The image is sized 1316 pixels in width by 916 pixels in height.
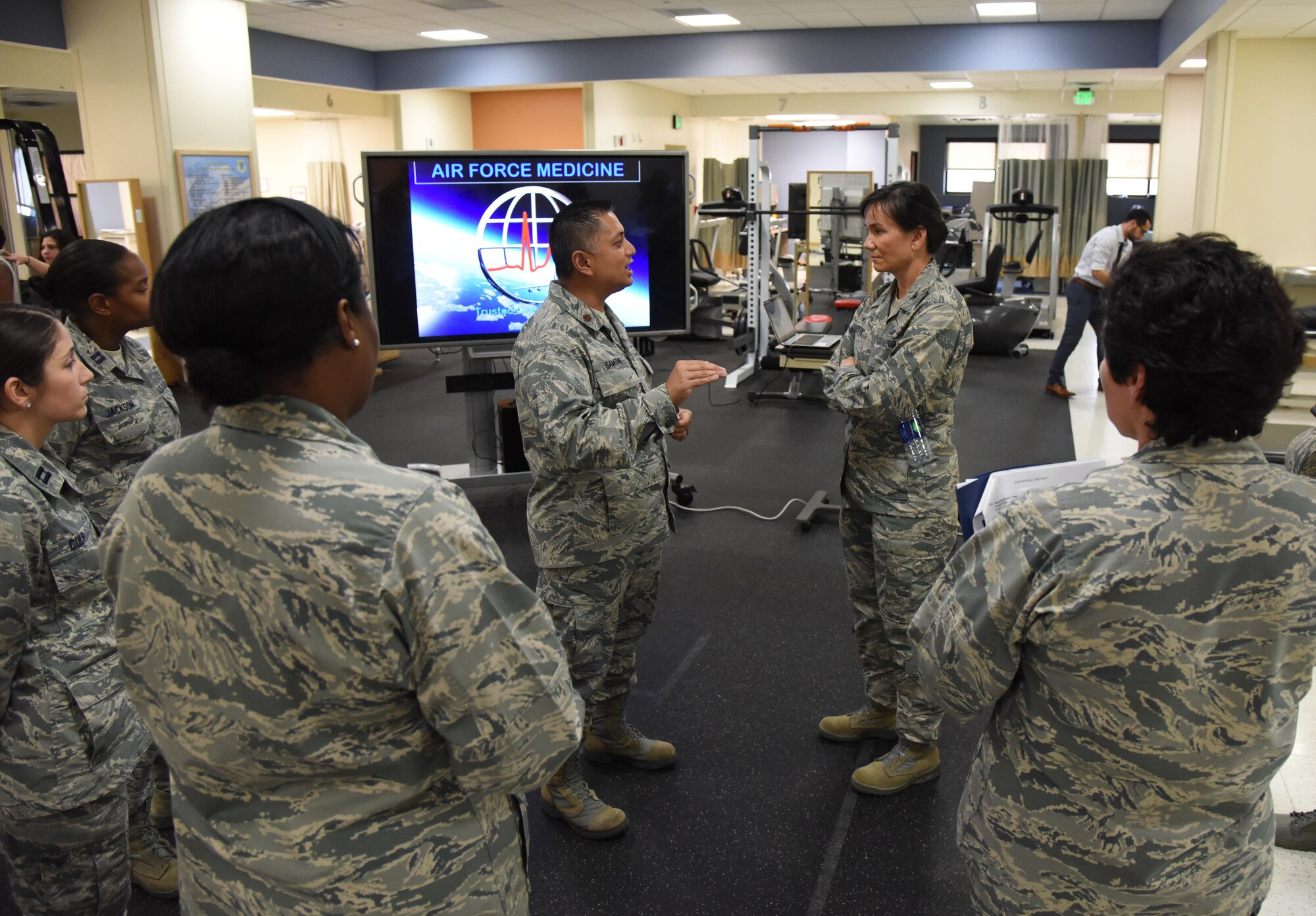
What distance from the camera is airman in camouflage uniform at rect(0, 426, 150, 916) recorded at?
150 cm

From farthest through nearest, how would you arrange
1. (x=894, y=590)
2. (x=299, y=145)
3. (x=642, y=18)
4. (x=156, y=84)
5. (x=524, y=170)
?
(x=299, y=145) < (x=642, y=18) < (x=156, y=84) < (x=524, y=170) < (x=894, y=590)

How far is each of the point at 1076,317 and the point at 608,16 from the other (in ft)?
18.9

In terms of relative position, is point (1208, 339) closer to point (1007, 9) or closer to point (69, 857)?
point (69, 857)

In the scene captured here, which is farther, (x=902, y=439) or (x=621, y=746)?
(x=621, y=746)

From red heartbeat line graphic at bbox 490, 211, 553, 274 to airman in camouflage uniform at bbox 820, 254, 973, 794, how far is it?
88.3 inches

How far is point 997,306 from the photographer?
927 cm

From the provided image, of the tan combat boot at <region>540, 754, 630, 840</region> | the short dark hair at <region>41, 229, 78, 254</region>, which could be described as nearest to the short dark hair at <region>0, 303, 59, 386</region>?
the tan combat boot at <region>540, 754, 630, 840</region>

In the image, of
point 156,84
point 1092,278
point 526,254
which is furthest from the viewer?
point 156,84

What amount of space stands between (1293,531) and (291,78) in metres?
11.9

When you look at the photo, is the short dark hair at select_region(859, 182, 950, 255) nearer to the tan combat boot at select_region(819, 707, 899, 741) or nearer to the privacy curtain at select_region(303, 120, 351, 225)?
the tan combat boot at select_region(819, 707, 899, 741)

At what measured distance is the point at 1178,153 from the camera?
10.4 meters

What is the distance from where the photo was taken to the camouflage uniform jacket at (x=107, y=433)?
224cm

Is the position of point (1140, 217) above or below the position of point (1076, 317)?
above

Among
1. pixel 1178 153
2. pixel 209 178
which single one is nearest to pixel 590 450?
pixel 209 178
